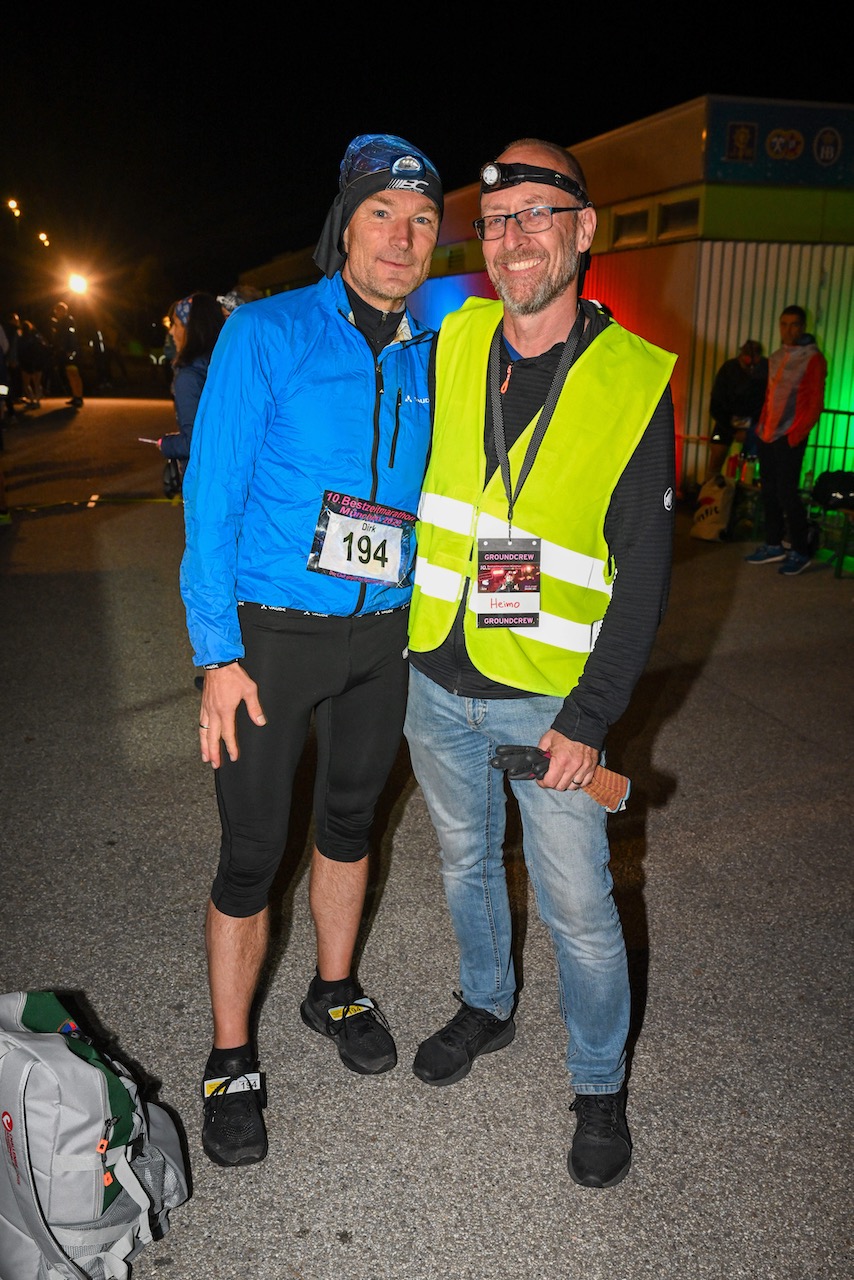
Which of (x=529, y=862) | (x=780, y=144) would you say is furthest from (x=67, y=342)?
(x=529, y=862)

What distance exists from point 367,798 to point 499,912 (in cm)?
46

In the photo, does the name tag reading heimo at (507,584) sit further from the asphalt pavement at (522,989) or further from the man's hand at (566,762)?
the asphalt pavement at (522,989)

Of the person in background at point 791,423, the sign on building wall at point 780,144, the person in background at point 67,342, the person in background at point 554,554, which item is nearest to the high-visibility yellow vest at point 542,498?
the person in background at point 554,554

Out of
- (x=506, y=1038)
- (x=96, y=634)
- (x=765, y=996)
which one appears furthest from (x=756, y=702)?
(x=96, y=634)

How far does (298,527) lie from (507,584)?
0.49 m

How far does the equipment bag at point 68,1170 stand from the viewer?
194 centimetres

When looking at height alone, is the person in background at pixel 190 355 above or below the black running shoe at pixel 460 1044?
above

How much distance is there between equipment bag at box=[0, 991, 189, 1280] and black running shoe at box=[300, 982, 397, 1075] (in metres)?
0.68

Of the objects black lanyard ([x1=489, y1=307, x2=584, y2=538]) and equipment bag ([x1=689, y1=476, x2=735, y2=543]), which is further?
equipment bag ([x1=689, y1=476, x2=735, y2=543])

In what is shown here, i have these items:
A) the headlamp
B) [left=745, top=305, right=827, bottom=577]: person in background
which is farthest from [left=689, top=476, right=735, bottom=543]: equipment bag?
the headlamp

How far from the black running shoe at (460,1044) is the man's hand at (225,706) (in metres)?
1.02

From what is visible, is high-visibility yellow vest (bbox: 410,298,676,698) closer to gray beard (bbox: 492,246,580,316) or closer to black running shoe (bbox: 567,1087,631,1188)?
gray beard (bbox: 492,246,580,316)

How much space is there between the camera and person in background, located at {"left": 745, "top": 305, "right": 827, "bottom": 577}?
8.17 meters

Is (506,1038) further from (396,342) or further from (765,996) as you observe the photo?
(396,342)
